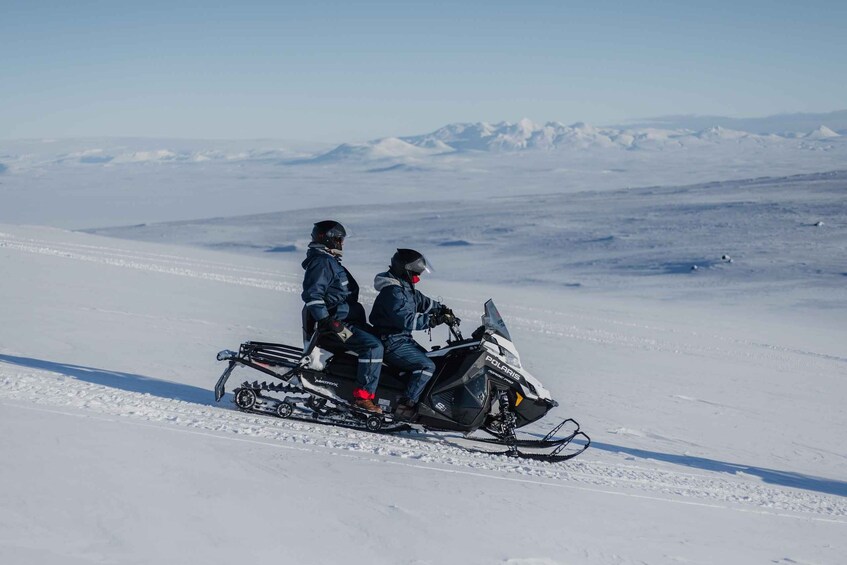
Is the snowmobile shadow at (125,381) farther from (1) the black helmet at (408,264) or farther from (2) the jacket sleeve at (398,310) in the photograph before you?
(1) the black helmet at (408,264)

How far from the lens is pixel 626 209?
166 ft

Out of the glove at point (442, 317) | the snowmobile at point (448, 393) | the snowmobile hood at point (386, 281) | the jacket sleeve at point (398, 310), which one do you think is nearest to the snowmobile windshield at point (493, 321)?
the snowmobile at point (448, 393)

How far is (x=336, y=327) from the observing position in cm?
619

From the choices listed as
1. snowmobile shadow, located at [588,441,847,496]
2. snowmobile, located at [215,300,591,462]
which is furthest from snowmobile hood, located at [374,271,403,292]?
snowmobile shadow, located at [588,441,847,496]

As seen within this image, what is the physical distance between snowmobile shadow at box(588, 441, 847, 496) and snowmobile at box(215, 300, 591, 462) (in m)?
0.88

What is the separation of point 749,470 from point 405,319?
3412 millimetres

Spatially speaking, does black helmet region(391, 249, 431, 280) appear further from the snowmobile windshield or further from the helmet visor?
the snowmobile windshield

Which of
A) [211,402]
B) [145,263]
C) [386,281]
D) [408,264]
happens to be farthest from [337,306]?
Result: [145,263]

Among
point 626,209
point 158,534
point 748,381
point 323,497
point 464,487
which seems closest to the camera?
point 158,534

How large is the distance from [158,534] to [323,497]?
110cm

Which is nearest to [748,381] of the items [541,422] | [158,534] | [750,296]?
[541,422]

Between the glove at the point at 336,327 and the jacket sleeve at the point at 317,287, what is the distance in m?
0.05

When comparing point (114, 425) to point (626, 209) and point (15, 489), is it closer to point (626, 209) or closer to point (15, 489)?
point (15, 489)

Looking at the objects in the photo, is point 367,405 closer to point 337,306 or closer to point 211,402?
point 337,306
